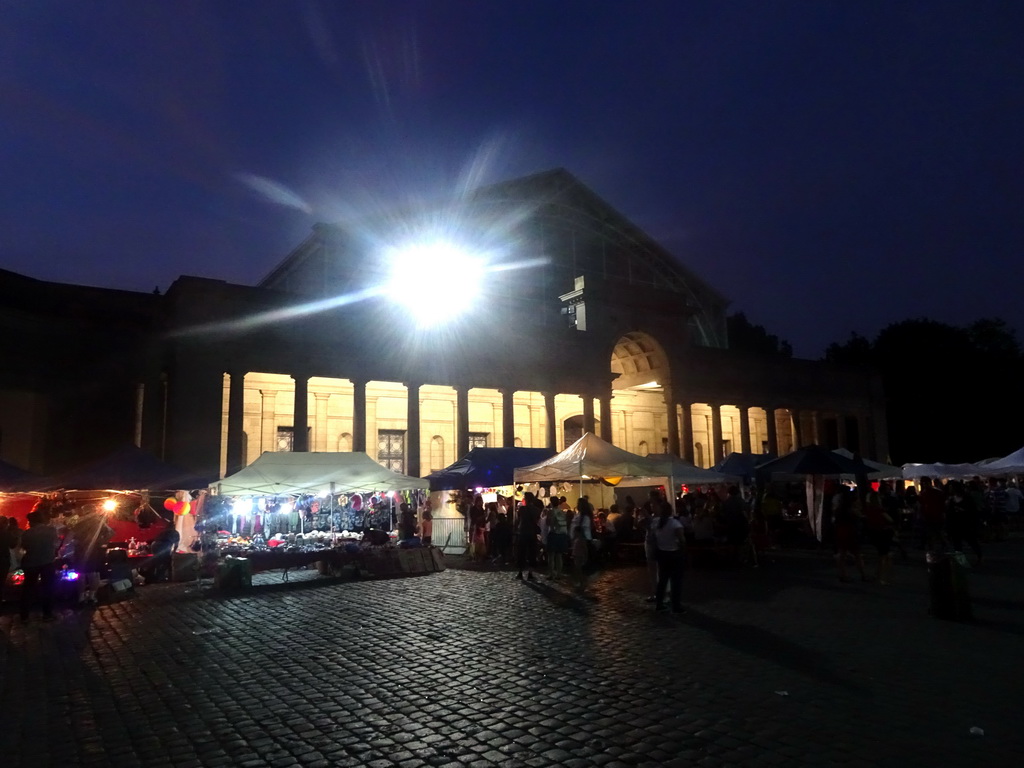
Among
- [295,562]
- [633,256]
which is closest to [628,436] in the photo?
[633,256]

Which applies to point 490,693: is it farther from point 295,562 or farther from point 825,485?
point 825,485

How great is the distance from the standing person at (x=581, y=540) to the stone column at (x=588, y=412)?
15.7 meters

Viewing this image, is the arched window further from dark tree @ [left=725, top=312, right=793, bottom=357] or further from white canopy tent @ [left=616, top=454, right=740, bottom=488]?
dark tree @ [left=725, top=312, right=793, bottom=357]

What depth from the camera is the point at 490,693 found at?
239 inches

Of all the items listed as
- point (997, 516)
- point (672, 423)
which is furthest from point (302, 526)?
point (997, 516)

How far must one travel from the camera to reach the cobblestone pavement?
15.6 feet

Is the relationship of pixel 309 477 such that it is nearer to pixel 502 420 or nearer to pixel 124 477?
pixel 124 477

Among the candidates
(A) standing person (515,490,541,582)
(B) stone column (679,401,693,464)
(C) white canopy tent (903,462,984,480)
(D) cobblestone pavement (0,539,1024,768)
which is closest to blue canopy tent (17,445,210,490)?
(D) cobblestone pavement (0,539,1024,768)

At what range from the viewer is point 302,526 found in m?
19.5

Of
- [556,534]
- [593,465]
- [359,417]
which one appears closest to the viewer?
[556,534]

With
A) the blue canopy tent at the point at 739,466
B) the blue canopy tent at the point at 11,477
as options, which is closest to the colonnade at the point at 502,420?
the blue canopy tent at the point at 739,466

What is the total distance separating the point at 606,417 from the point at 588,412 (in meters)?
0.85

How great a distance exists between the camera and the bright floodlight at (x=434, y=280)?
2892 centimetres

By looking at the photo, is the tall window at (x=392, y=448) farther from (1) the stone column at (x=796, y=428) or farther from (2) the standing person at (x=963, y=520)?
(2) the standing person at (x=963, y=520)
